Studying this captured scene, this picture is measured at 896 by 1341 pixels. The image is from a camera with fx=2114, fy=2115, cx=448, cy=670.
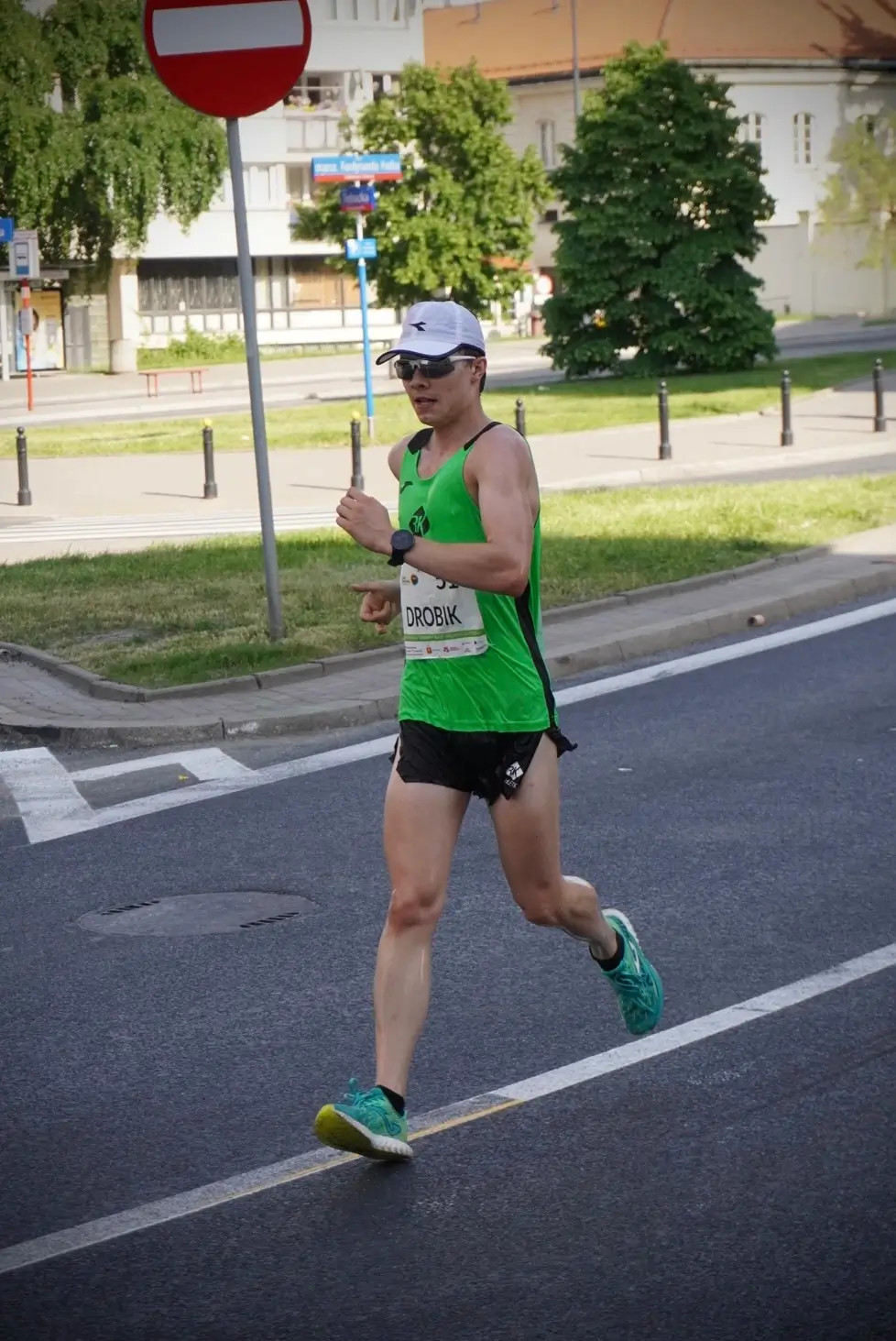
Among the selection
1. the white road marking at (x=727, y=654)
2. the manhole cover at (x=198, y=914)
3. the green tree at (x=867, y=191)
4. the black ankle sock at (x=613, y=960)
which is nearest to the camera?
the black ankle sock at (x=613, y=960)

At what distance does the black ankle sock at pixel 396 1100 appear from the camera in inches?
198

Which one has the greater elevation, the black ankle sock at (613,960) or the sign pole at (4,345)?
the sign pole at (4,345)

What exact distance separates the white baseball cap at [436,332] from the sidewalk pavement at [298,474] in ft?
45.1

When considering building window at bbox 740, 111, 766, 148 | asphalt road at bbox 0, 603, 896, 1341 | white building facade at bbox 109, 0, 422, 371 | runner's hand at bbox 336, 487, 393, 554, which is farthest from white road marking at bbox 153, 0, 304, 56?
building window at bbox 740, 111, 766, 148

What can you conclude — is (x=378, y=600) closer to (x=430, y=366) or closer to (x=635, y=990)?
(x=430, y=366)

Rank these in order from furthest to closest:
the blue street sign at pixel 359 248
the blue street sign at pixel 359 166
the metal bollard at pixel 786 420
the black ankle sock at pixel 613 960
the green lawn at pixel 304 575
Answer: the blue street sign at pixel 359 166 → the blue street sign at pixel 359 248 → the metal bollard at pixel 786 420 → the green lawn at pixel 304 575 → the black ankle sock at pixel 613 960

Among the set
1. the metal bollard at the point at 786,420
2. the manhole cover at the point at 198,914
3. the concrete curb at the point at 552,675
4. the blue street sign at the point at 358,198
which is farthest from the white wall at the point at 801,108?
the manhole cover at the point at 198,914

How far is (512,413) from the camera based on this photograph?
34.3m

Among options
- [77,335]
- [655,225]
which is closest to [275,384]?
[655,225]

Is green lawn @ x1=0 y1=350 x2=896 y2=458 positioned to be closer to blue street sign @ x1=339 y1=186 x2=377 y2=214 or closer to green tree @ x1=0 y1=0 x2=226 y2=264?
blue street sign @ x1=339 y1=186 x2=377 y2=214

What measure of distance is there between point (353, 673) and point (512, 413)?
2258 cm

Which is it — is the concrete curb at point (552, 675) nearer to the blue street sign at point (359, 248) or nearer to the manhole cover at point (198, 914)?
the manhole cover at point (198, 914)

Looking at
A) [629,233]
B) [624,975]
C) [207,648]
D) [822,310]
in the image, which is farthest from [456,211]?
[624,975]

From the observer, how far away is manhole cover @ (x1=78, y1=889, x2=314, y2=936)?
287 inches
